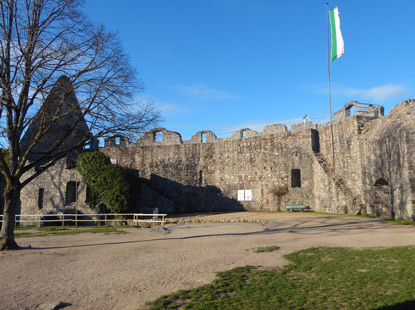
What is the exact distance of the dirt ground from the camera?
16.4ft

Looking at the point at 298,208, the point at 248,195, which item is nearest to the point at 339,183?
the point at 298,208

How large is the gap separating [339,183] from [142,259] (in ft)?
42.3

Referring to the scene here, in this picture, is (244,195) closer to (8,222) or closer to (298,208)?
(298,208)

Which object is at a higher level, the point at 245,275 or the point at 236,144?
the point at 236,144

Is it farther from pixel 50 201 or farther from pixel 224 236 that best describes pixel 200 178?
pixel 224 236

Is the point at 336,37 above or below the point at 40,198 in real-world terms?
above

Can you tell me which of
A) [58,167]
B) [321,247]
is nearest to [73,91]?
[321,247]

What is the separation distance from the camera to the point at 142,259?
759 centimetres

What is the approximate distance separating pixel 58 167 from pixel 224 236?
1363 cm

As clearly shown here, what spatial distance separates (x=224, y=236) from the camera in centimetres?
1098

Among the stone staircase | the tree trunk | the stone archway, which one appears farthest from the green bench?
the tree trunk

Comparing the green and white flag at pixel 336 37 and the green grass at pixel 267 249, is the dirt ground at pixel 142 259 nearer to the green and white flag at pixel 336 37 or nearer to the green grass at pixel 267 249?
the green grass at pixel 267 249

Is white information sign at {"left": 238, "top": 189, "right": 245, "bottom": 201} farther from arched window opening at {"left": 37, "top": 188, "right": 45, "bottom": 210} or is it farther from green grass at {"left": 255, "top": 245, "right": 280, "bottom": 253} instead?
arched window opening at {"left": 37, "top": 188, "right": 45, "bottom": 210}

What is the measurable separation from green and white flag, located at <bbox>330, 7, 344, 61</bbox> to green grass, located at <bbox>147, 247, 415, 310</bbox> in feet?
51.5
